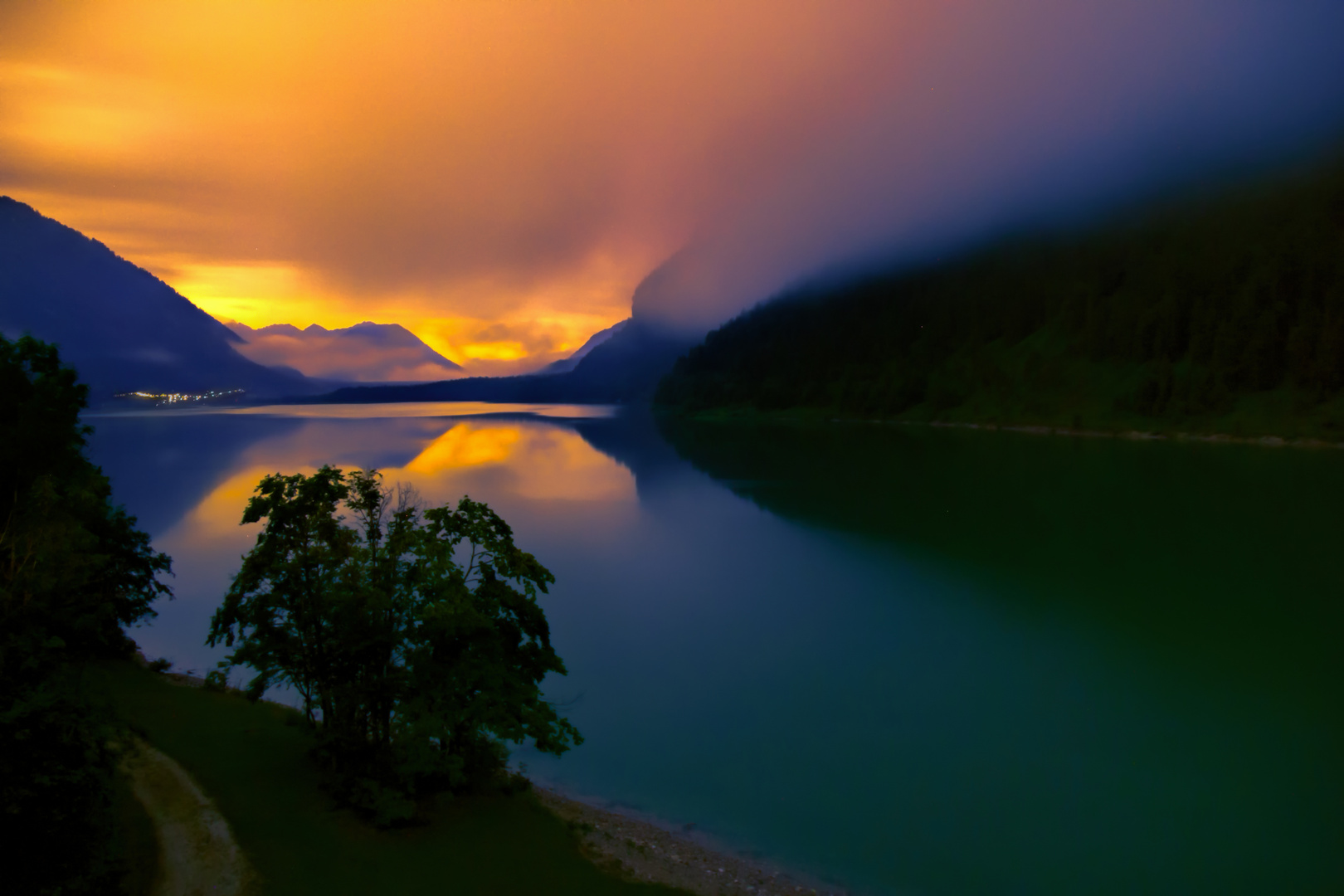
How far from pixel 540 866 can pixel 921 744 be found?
36.0 ft

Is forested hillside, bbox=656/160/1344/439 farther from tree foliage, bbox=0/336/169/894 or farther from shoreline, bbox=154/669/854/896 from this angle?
tree foliage, bbox=0/336/169/894

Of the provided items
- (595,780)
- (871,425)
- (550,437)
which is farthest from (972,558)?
(871,425)

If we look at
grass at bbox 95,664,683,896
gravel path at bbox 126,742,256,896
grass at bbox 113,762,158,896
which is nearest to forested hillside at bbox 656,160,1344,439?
grass at bbox 95,664,683,896

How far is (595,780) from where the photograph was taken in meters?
17.0

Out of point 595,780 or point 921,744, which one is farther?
point 921,744

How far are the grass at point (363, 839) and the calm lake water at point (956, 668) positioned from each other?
12.8 feet

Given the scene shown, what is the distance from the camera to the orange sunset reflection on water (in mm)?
51184

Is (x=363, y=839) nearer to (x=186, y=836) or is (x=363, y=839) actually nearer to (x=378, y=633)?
(x=186, y=836)

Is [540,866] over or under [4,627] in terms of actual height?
under

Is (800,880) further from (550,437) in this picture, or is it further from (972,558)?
(550,437)

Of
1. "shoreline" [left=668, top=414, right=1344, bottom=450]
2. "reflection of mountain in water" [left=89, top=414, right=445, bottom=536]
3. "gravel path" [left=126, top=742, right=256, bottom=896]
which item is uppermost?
"shoreline" [left=668, top=414, right=1344, bottom=450]

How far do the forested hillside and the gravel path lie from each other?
119 metres

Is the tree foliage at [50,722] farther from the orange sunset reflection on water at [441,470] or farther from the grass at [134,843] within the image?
the orange sunset reflection on water at [441,470]

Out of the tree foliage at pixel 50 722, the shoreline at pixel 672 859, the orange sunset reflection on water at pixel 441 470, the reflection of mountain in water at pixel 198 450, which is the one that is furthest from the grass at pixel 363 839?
the reflection of mountain in water at pixel 198 450
